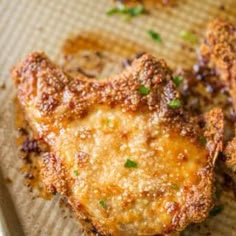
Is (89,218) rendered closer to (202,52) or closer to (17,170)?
(17,170)

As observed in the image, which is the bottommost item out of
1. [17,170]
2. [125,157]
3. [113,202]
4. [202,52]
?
[17,170]

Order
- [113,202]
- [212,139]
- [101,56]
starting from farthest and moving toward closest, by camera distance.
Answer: [101,56] → [212,139] → [113,202]

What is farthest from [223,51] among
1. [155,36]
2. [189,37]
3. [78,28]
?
[78,28]

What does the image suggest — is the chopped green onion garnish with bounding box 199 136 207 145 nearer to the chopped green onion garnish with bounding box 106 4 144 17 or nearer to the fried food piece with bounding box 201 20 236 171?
the fried food piece with bounding box 201 20 236 171

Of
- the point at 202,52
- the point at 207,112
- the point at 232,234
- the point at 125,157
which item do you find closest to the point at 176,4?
the point at 202,52

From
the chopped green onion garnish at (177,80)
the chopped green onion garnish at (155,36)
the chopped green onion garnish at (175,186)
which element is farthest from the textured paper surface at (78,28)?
Answer: the chopped green onion garnish at (175,186)

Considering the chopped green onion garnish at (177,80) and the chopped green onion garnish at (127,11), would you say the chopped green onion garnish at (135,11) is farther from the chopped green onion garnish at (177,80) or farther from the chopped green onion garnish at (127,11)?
the chopped green onion garnish at (177,80)
